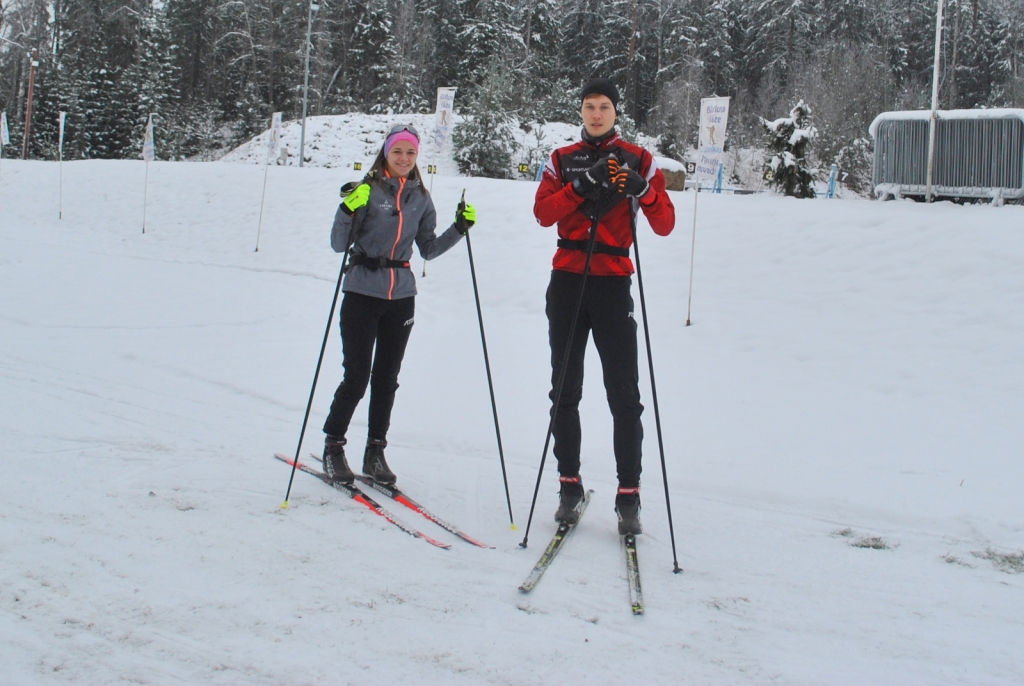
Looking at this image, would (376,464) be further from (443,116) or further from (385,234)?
(443,116)

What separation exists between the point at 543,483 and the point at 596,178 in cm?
185

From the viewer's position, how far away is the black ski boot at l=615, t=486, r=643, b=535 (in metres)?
3.17

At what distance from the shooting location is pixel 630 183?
2.98 metres

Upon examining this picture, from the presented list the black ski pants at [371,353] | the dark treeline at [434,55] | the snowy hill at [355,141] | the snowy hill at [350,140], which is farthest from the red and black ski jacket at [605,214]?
the dark treeline at [434,55]

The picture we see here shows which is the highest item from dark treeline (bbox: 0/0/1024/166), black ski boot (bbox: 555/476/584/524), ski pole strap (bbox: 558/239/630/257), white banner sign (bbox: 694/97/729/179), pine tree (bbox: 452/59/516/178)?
dark treeline (bbox: 0/0/1024/166)

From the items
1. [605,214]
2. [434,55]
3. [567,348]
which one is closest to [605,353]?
[567,348]

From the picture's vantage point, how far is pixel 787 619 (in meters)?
2.51

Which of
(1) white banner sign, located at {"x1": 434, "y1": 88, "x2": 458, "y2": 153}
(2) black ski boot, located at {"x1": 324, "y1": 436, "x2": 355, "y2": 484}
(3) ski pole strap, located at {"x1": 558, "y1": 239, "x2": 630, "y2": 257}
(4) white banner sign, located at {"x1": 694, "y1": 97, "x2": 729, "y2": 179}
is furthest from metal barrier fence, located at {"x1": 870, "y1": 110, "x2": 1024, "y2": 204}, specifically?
(2) black ski boot, located at {"x1": 324, "y1": 436, "x2": 355, "y2": 484}

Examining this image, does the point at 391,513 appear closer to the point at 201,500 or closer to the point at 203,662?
the point at 201,500

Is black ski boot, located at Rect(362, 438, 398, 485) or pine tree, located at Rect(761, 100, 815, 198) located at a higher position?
pine tree, located at Rect(761, 100, 815, 198)

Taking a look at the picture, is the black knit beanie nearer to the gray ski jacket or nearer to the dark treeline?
the gray ski jacket

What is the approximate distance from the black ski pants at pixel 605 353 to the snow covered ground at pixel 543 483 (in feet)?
1.30

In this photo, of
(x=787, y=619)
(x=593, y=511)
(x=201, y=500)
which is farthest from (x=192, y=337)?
(x=787, y=619)

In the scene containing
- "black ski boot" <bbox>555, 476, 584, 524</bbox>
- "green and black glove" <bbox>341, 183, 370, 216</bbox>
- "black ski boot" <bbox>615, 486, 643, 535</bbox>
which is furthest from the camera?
"green and black glove" <bbox>341, 183, 370, 216</bbox>
